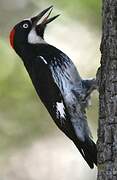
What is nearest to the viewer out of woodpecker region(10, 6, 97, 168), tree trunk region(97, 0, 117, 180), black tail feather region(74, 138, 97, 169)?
tree trunk region(97, 0, 117, 180)

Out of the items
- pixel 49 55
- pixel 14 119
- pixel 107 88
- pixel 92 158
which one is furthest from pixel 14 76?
pixel 107 88

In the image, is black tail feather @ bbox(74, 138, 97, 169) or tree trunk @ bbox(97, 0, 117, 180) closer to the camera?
tree trunk @ bbox(97, 0, 117, 180)

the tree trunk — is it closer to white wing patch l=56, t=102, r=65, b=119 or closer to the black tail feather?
the black tail feather

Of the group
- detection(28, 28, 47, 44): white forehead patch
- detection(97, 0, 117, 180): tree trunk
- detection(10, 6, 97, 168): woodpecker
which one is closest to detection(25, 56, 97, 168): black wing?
detection(10, 6, 97, 168): woodpecker

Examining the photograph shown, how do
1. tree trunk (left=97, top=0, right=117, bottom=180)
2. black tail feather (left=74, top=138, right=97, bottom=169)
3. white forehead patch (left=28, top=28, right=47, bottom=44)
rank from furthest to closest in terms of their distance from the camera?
white forehead patch (left=28, top=28, right=47, bottom=44) → black tail feather (left=74, top=138, right=97, bottom=169) → tree trunk (left=97, top=0, right=117, bottom=180)

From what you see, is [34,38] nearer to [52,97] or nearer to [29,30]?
[29,30]

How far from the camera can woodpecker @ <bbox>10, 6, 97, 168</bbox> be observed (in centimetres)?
430

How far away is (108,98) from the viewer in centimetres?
356

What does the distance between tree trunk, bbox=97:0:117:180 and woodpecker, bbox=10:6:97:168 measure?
0.54 meters

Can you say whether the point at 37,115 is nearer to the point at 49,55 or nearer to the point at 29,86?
the point at 29,86

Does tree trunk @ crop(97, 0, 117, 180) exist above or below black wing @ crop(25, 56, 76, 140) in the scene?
above

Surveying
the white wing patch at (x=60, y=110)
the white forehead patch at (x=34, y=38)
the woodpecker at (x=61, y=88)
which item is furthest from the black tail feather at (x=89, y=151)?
the white forehead patch at (x=34, y=38)

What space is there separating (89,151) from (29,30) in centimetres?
89

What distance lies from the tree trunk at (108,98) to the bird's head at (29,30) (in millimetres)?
1055
